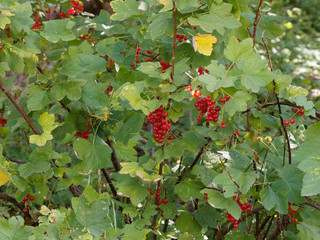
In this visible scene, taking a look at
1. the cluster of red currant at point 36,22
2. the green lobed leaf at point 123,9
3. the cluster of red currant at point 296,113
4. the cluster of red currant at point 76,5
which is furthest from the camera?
the cluster of red currant at point 76,5

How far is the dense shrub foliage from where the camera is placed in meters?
1.26

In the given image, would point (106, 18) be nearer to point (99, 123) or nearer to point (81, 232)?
point (99, 123)

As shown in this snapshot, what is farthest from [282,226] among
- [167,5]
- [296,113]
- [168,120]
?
[167,5]

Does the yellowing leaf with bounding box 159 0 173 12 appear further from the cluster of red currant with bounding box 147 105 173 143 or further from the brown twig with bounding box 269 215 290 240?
the brown twig with bounding box 269 215 290 240

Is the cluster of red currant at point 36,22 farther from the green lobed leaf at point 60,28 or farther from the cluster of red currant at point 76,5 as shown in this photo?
the green lobed leaf at point 60,28

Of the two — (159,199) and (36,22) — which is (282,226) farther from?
(36,22)

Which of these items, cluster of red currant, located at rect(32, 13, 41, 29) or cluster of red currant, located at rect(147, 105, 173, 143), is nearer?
cluster of red currant, located at rect(147, 105, 173, 143)

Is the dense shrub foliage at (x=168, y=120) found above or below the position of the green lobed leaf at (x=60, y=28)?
below

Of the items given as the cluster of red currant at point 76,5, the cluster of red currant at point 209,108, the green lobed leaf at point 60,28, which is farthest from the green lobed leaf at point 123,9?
the cluster of red currant at point 76,5

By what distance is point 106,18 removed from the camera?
2.03m

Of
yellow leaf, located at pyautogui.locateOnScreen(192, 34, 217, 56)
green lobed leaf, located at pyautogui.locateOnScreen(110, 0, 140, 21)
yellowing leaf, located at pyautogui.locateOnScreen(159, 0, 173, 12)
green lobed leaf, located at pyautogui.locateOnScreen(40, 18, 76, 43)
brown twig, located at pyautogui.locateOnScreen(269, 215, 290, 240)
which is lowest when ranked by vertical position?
brown twig, located at pyautogui.locateOnScreen(269, 215, 290, 240)

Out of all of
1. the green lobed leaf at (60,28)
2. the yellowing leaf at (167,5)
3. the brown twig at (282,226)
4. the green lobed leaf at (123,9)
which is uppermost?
the yellowing leaf at (167,5)

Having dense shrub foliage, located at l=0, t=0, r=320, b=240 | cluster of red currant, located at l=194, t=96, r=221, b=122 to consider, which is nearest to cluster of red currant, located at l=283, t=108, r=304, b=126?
dense shrub foliage, located at l=0, t=0, r=320, b=240

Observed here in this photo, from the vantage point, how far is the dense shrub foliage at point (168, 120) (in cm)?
126
